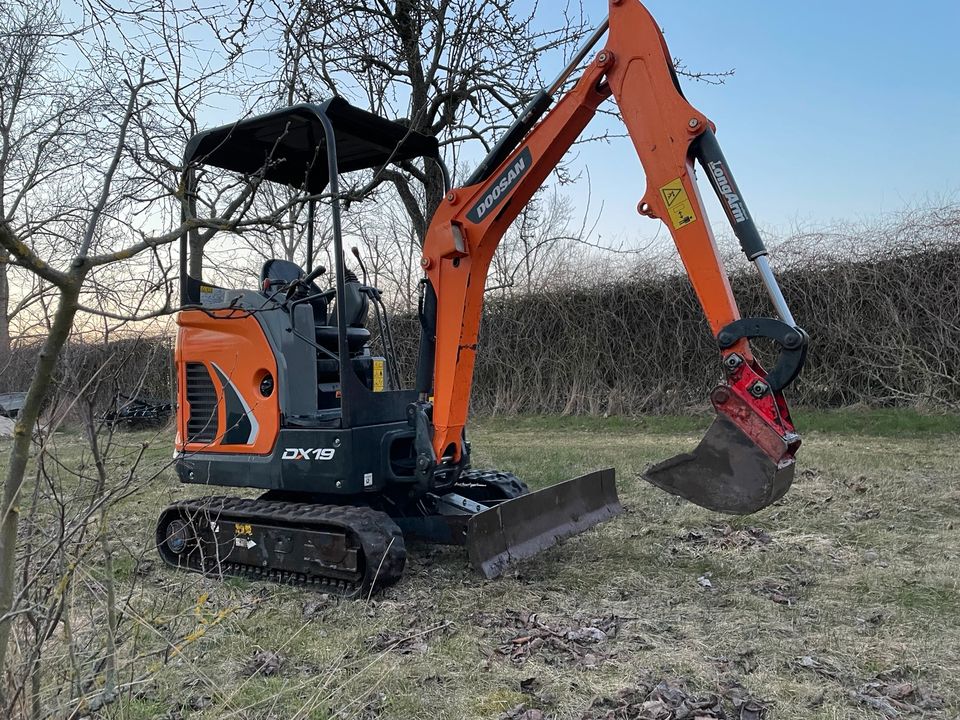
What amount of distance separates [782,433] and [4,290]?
137 inches

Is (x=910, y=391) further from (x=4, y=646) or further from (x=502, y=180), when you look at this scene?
(x=4, y=646)

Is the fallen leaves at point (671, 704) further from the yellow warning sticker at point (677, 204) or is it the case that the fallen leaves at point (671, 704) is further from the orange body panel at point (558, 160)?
the yellow warning sticker at point (677, 204)

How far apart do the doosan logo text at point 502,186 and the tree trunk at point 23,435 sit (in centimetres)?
332

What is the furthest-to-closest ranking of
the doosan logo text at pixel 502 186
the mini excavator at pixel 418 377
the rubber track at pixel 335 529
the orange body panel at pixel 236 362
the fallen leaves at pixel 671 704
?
the orange body panel at pixel 236 362
the doosan logo text at pixel 502 186
the rubber track at pixel 335 529
the mini excavator at pixel 418 377
the fallen leaves at pixel 671 704

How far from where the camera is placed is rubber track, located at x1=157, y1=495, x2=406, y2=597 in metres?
4.24

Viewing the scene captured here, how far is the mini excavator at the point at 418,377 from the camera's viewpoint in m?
3.97

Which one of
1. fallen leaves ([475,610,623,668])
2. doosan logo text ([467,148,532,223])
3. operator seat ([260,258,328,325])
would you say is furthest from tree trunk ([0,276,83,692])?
operator seat ([260,258,328,325])

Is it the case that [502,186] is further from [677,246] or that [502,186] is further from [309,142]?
[309,142]

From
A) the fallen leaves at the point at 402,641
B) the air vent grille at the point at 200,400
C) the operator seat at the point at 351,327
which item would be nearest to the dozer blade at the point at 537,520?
the fallen leaves at the point at 402,641

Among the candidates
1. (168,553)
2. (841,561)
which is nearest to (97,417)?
(168,553)

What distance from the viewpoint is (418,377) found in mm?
5070

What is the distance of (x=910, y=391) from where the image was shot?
10.8 meters

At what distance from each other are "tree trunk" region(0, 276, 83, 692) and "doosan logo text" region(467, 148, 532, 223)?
3317 millimetres

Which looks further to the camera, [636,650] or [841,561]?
[841,561]
